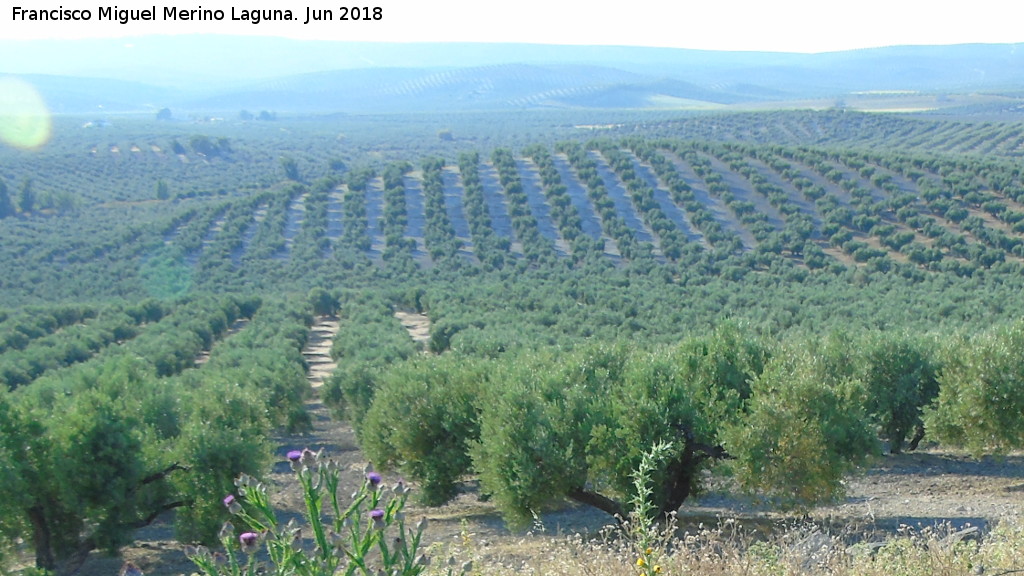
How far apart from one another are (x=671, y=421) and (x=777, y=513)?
2.33 metres

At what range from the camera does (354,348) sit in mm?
35906

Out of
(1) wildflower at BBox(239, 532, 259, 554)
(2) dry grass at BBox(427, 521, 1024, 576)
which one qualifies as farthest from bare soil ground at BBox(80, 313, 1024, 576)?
(1) wildflower at BBox(239, 532, 259, 554)

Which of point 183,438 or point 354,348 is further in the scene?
point 354,348

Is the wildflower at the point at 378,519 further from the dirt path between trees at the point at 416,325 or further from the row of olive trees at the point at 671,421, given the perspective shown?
the dirt path between trees at the point at 416,325

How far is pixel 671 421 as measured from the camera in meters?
13.2

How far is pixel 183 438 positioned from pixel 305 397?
15.1 meters

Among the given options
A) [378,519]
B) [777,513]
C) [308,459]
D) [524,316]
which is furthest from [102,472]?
[524,316]

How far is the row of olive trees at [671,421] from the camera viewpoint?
12.6 meters

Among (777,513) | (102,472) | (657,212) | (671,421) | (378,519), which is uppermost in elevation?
(378,519)

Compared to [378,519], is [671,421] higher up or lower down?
lower down

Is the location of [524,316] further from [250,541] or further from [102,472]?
[250,541]

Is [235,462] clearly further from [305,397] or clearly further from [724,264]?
[724,264]

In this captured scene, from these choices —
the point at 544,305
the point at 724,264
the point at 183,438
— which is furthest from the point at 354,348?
the point at 724,264

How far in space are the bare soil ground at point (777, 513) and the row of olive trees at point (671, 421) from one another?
1.84 ft
